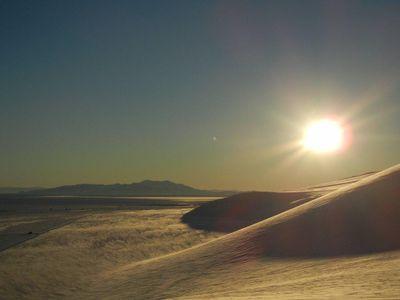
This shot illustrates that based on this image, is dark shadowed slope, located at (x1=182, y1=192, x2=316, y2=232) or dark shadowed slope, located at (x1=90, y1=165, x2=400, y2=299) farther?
dark shadowed slope, located at (x1=182, y1=192, x2=316, y2=232)

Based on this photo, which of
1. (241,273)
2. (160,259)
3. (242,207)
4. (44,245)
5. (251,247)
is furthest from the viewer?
(242,207)

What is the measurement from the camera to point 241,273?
17.8 m

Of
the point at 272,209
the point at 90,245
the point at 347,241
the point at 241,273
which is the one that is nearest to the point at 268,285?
the point at 241,273

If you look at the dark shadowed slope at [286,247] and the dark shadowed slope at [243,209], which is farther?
the dark shadowed slope at [243,209]

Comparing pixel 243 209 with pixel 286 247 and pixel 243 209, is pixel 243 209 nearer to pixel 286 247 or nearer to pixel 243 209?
pixel 243 209

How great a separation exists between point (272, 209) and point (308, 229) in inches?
1286

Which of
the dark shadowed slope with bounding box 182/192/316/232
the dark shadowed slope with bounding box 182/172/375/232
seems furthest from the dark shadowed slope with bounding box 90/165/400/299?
the dark shadowed slope with bounding box 182/192/316/232

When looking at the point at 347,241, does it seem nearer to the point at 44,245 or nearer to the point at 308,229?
the point at 308,229

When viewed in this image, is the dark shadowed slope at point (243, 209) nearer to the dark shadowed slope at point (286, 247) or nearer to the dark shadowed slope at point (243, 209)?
the dark shadowed slope at point (243, 209)

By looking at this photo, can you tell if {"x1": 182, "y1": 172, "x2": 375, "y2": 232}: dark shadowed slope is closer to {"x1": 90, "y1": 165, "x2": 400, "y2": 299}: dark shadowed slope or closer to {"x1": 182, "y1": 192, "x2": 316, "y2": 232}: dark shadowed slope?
{"x1": 182, "y1": 192, "x2": 316, "y2": 232}: dark shadowed slope

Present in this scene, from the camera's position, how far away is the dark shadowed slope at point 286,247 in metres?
17.3

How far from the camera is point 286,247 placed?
20750 mm

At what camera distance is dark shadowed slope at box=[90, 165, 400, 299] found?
17.3m

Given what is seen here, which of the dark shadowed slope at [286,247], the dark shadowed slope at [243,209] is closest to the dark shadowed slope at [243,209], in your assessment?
the dark shadowed slope at [243,209]
